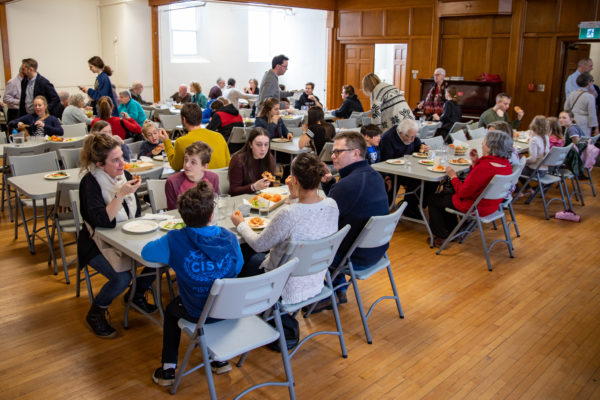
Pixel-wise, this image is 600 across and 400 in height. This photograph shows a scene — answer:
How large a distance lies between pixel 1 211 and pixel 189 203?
191 inches

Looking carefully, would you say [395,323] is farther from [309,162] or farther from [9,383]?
[9,383]

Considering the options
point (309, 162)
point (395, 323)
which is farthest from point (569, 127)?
point (309, 162)

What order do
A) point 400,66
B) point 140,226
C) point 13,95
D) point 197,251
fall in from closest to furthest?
point 197,251 < point 140,226 < point 13,95 < point 400,66

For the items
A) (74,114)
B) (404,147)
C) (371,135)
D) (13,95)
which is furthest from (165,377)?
(13,95)

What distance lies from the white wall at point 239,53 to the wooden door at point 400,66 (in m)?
2.50

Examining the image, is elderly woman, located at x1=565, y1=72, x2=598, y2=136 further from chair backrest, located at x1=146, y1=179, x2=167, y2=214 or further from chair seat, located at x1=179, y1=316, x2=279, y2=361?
chair seat, located at x1=179, y1=316, x2=279, y2=361

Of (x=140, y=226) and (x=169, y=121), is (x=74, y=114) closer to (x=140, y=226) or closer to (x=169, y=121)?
(x=169, y=121)

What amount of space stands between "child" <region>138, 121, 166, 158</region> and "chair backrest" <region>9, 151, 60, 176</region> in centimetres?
86

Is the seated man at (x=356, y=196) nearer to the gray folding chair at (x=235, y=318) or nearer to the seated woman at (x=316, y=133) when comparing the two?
the gray folding chair at (x=235, y=318)

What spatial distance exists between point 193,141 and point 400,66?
10016 millimetres

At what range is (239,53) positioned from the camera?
54.0 feet

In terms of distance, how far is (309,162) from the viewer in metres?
3.14

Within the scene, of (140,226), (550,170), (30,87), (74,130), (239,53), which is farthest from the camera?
(239,53)

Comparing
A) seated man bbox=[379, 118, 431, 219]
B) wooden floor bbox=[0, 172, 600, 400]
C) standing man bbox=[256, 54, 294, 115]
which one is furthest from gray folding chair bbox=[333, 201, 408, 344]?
standing man bbox=[256, 54, 294, 115]
